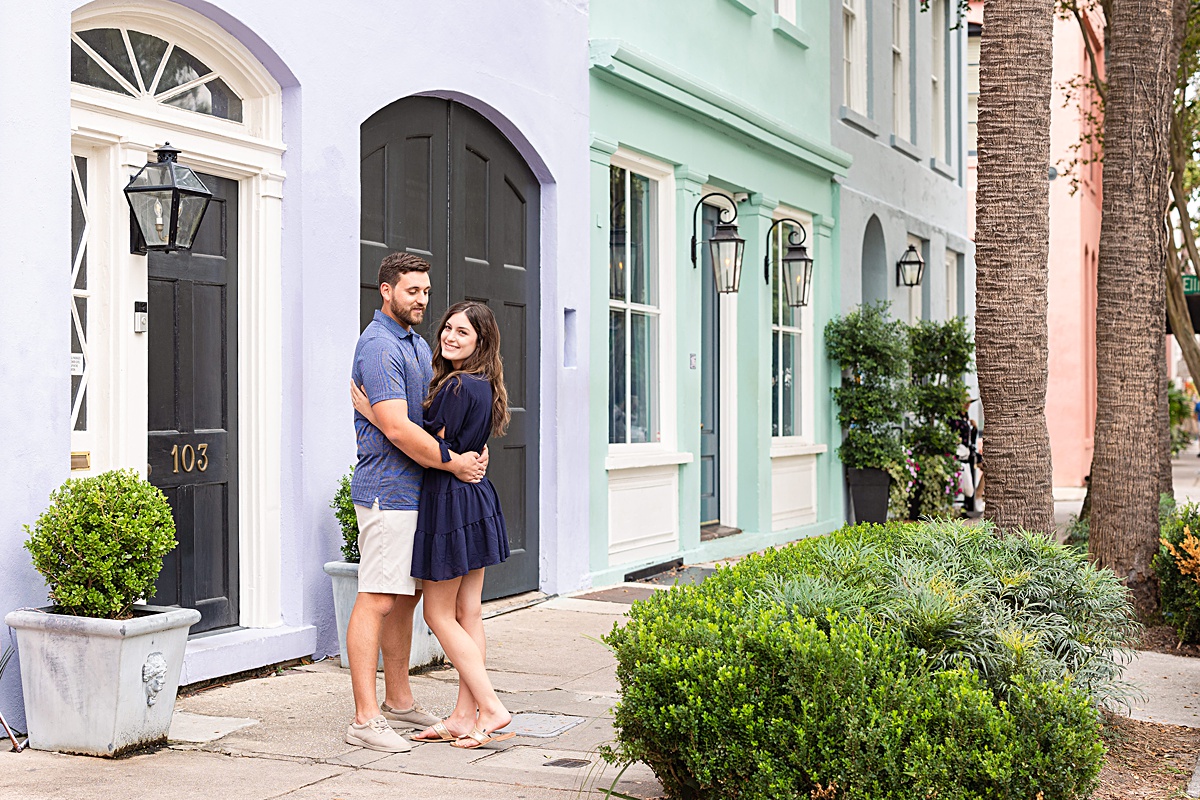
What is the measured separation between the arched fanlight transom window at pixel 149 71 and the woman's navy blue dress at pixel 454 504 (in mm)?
2261

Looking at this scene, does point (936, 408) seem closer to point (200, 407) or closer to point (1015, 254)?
point (1015, 254)

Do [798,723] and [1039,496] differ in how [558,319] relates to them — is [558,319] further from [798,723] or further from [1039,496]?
[798,723]

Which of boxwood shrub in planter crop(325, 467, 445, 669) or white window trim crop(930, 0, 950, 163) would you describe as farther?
white window trim crop(930, 0, 950, 163)

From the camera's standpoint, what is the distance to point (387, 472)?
215 inches

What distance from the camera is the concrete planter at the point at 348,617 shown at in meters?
6.86

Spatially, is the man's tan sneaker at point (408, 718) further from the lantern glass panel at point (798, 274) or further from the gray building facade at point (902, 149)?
the gray building facade at point (902, 149)

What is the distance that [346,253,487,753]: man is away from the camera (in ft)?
17.6

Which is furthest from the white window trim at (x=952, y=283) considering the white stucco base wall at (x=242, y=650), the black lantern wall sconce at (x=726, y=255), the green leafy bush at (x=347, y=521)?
the white stucco base wall at (x=242, y=650)

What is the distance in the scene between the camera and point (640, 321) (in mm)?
10891

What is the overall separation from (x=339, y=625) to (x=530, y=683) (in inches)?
40.4

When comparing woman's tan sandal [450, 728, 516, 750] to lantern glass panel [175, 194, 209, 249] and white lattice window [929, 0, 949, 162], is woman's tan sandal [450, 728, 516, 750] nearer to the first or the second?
lantern glass panel [175, 194, 209, 249]

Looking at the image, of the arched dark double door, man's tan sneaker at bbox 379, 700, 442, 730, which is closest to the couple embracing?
man's tan sneaker at bbox 379, 700, 442, 730

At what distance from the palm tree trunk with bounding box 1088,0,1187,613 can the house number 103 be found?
5611 millimetres

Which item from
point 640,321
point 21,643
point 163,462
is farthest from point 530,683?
point 640,321
